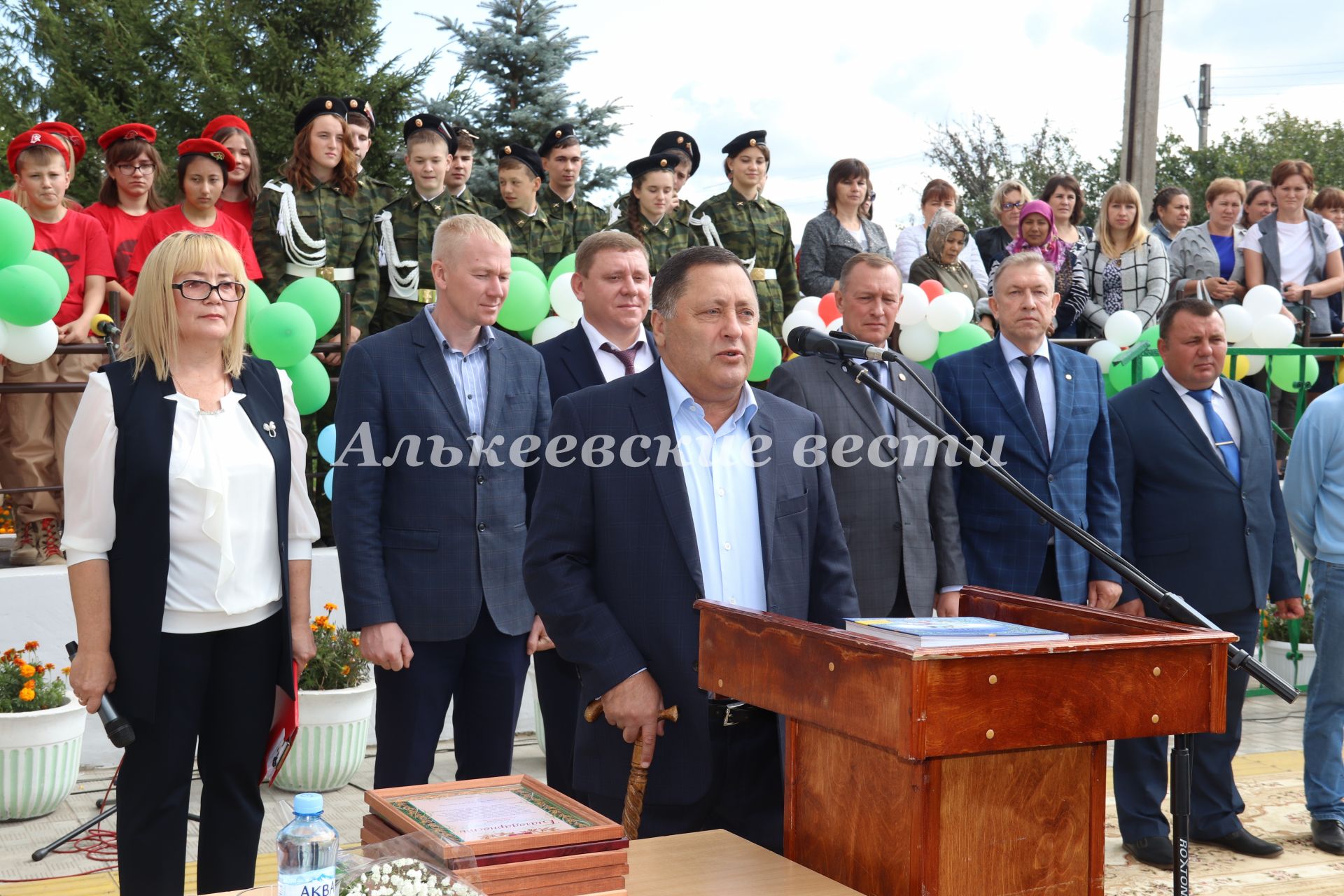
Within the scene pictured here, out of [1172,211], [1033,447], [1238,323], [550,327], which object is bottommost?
[1033,447]

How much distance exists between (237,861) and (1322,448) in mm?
3921

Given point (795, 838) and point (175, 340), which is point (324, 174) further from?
point (795, 838)

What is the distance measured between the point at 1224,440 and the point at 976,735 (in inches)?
137

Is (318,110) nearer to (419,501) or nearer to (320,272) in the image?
(320,272)

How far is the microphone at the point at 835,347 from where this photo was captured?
8.93 ft

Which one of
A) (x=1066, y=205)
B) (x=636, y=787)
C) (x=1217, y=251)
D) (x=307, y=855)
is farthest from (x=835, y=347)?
(x=1217, y=251)

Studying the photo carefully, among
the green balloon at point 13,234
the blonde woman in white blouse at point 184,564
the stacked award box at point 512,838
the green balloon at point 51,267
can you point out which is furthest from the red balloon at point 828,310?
the stacked award box at point 512,838

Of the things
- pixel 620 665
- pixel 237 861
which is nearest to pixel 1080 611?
pixel 620 665

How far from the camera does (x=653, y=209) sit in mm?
6871

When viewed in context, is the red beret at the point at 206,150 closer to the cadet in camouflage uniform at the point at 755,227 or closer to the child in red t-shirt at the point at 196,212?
the child in red t-shirt at the point at 196,212

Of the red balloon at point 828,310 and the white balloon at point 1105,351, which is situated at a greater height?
the red balloon at point 828,310

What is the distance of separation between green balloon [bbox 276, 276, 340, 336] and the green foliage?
8862mm

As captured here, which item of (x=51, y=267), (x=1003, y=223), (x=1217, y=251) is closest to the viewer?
(x=51, y=267)

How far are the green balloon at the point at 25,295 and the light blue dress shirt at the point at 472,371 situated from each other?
1693mm
